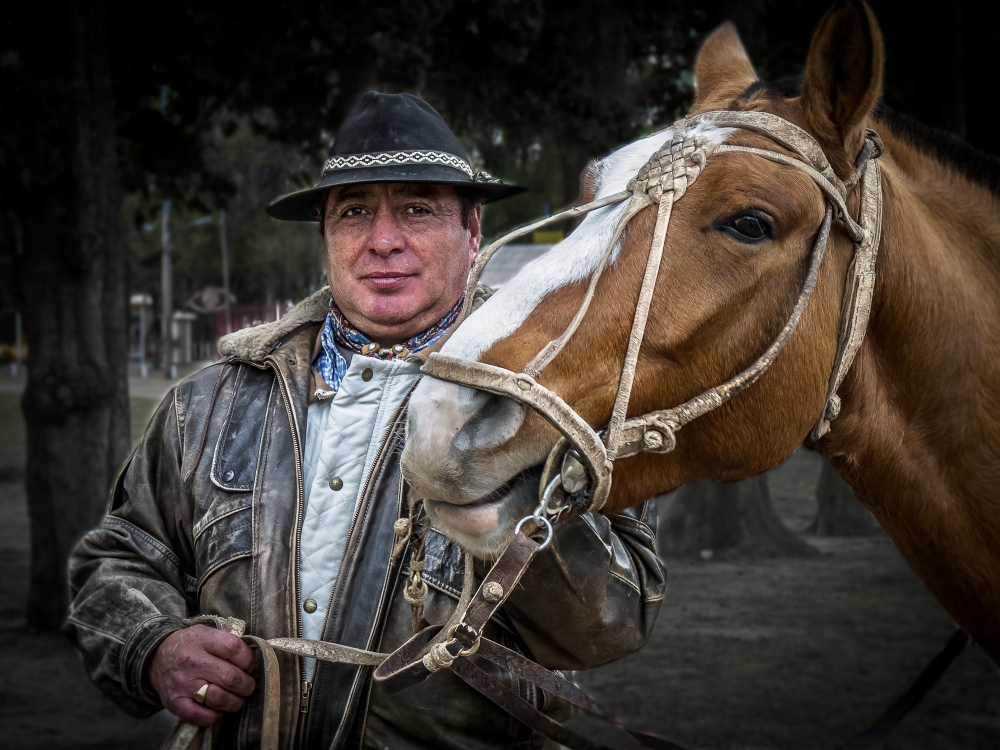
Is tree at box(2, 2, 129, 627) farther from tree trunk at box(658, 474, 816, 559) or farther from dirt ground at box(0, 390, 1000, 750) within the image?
tree trunk at box(658, 474, 816, 559)

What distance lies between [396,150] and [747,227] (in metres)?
0.96

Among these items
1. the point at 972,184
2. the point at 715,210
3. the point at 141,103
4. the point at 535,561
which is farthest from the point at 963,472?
the point at 141,103

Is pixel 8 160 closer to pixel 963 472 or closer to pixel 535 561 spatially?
pixel 535 561

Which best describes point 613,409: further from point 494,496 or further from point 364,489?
point 364,489

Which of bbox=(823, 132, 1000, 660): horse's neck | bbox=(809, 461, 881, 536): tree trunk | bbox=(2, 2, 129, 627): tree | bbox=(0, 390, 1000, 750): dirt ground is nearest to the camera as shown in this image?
bbox=(823, 132, 1000, 660): horse's neck

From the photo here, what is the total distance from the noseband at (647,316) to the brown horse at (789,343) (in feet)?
0.08

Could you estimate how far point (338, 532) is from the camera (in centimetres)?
211

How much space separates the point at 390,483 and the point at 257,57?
5.50 meters

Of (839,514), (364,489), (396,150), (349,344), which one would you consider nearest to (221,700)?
(364,489)

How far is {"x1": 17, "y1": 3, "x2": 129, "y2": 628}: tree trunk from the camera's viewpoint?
639 centimetres

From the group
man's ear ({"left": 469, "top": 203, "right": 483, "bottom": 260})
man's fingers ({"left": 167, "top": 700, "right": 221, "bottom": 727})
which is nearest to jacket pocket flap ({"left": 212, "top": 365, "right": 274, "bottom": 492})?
man's fingers ({"left": 167, "top": 700, "right": 221, "bottom": 727})

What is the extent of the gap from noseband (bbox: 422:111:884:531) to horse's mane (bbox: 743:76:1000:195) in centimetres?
22

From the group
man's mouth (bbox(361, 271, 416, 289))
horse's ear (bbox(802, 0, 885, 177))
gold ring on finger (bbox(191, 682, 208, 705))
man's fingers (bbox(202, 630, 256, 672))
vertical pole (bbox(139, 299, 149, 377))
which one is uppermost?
horse's ear (bbox(802, 0, 885, 177))

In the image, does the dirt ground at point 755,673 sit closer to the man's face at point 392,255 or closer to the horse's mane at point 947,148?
the man's face at point 392,255
